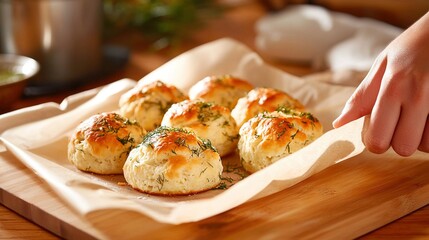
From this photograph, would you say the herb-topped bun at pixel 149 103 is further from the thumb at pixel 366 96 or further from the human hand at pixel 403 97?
the human hand at pixel 403 97

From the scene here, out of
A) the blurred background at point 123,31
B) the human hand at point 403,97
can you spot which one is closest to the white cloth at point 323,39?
the blurred background at point 123,31

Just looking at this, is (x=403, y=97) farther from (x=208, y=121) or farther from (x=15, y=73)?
(x=15, y=73)

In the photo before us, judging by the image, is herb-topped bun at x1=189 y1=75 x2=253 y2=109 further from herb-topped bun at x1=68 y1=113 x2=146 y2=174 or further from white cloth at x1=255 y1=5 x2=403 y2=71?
white cloth at x1=255 y1=5 x2=403 y2=71

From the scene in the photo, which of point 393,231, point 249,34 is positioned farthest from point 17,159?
point 249,34

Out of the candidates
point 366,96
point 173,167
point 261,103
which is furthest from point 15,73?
point 366,96

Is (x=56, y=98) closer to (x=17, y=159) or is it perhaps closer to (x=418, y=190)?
(x=17, y=159)

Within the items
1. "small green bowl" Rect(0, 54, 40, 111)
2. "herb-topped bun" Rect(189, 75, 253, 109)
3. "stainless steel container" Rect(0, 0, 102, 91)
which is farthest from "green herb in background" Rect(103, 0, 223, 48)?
"herb-topped bun" Rect(189, 75, 253, 109)

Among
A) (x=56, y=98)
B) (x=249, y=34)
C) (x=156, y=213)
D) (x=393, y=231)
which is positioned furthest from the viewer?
(x=249, y=34)
